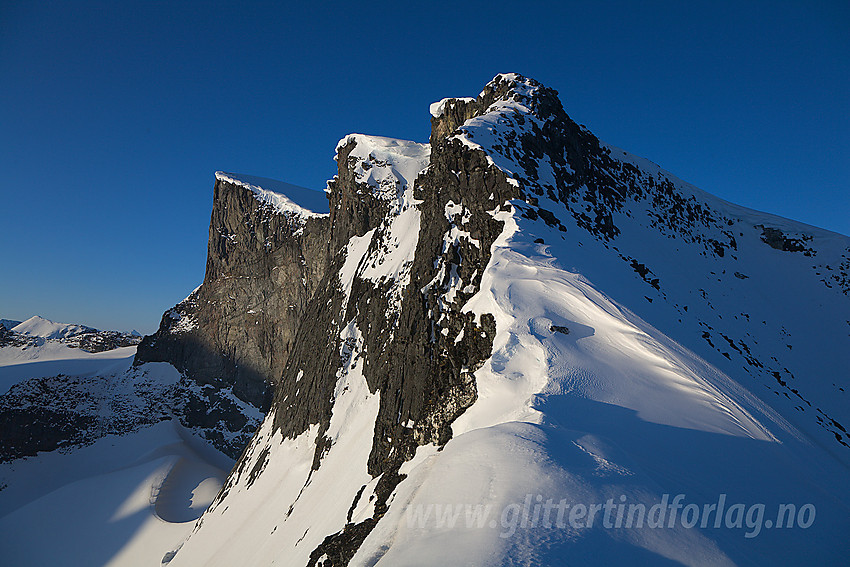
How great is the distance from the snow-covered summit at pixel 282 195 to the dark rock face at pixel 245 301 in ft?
3.00

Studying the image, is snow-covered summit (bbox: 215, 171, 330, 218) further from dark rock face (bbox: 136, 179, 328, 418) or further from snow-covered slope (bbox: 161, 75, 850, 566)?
snow-covered slope (bbox: 161, 75, 850, 566)

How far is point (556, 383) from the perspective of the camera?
6953mm

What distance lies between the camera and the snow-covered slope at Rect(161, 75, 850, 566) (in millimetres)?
4375

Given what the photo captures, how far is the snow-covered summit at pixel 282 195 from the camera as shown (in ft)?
184

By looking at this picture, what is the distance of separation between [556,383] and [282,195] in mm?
57897

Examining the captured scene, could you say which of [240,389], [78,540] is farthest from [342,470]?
[240,389]

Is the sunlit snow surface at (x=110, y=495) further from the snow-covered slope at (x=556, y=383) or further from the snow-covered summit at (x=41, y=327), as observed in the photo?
the snow-covered summit at (x=41, y=327)

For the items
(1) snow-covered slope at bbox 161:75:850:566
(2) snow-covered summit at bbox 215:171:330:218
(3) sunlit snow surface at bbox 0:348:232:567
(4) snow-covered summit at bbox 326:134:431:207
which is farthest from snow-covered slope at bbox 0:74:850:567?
(2) snow-covered summit at bbox 215:171:330:218

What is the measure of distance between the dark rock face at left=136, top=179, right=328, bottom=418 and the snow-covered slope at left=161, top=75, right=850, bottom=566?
71.8 feet

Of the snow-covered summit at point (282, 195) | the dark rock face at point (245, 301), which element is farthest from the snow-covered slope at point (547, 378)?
the snow-covered summit at point (282, 195)

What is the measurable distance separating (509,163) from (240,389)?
2009 inches

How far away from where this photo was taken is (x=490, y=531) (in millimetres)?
3725

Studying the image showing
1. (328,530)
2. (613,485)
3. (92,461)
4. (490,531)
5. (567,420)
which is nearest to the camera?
(490,531)

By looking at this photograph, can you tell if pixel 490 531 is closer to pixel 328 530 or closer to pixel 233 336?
pixel 328 530
